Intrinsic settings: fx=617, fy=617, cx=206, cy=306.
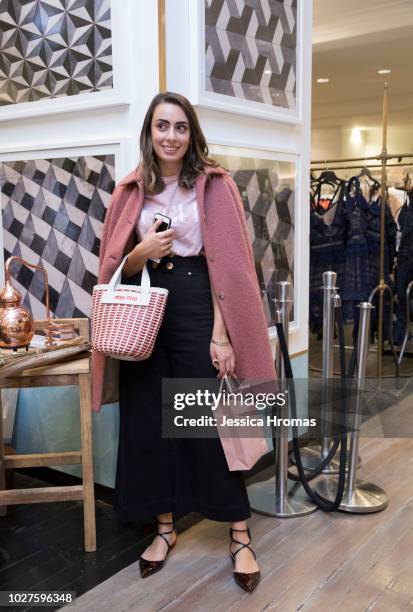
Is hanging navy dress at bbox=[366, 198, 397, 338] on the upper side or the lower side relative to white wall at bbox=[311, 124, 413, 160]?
lower

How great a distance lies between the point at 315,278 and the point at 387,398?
1138 mm

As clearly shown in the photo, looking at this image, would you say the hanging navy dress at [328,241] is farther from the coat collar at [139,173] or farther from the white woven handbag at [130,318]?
the white woven handbag at [130,318]

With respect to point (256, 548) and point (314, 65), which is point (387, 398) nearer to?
point (256, 548)

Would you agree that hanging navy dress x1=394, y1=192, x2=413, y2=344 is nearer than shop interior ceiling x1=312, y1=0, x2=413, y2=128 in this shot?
Yes

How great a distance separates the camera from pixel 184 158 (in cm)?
195

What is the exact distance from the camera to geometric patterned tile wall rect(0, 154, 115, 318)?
245 cm

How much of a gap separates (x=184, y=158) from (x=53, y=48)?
0.91 meters

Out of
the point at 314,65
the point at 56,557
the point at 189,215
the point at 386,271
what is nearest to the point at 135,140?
the point at 189,215

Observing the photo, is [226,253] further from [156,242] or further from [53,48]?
[53,48]

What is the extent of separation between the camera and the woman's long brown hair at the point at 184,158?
74.7 inches

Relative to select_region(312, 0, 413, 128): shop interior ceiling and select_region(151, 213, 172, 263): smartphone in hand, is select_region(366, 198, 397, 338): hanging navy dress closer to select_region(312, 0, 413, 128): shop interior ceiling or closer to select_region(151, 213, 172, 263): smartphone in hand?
select_region(312, 0, 413, 128): shop interior ceiling

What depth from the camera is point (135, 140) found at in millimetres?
2285

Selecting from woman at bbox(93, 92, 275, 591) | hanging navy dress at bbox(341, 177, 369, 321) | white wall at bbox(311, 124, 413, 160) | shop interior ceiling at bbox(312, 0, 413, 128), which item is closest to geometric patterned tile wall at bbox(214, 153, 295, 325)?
woman at bbox(93, 92, 275, 591)

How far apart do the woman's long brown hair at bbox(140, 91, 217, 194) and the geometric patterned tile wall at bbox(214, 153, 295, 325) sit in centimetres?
64
